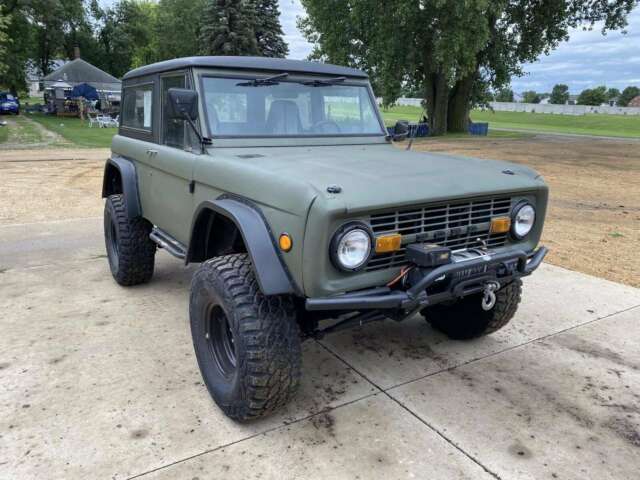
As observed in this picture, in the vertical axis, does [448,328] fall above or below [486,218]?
below

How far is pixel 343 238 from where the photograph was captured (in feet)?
8.04

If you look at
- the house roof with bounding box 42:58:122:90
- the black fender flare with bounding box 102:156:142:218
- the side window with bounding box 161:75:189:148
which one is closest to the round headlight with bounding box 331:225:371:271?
the side window with bounding box 161:75:189:148

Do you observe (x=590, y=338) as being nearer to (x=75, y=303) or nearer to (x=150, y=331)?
(x=150, y=331)

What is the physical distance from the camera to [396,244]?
8.55ft

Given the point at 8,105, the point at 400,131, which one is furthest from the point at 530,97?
the point at 400,131

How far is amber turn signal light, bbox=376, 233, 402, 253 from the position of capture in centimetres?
256

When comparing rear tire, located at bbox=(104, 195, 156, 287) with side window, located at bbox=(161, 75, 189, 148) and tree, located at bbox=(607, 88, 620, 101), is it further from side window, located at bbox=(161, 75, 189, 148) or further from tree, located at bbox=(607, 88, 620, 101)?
Answer: tree, located at bbox=(607, 88, 620, 101)

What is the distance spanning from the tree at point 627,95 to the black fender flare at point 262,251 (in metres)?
109

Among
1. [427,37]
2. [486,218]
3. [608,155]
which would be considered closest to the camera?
[486,218]

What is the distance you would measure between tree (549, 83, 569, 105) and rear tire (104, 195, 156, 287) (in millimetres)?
98591

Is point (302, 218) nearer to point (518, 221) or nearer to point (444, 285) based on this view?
point (444, 285)

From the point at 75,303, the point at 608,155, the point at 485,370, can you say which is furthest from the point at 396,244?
the point at 608,155

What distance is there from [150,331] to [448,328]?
2.22 m

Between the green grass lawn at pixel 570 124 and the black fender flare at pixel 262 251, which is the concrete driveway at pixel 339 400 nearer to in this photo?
the black fender flare at pixel 262 251
